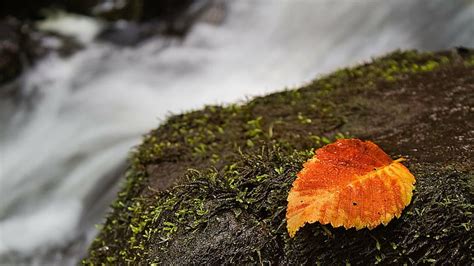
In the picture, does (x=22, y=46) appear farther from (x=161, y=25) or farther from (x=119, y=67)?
(x=161, y=25)

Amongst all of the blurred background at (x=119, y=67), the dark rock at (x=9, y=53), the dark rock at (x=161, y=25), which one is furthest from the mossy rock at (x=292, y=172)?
the dark rock at (x=9, y=53)

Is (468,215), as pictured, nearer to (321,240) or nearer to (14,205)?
(321,240)

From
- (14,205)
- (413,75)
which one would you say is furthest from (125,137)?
(413,75)

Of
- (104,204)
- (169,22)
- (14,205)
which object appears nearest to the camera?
(104,204)

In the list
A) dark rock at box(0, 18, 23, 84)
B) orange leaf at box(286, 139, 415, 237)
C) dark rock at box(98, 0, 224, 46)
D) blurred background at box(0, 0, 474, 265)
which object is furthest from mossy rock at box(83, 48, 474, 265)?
dark rock at box(0, 18, 23, 84)

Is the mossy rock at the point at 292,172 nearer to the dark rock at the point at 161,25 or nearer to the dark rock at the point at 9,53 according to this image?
Answer: the dark rock at the point at 161,25

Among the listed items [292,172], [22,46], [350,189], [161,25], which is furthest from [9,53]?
[350,189]
